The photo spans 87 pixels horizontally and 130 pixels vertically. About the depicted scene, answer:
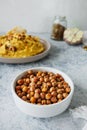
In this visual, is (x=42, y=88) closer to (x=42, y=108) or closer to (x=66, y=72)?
(x=42, y=108)

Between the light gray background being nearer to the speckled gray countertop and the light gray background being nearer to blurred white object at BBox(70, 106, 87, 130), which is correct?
the speckled gray countertop

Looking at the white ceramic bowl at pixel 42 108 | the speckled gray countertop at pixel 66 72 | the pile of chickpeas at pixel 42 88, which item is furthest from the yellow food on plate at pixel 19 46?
the white ceramic bowl at pixel 42 108

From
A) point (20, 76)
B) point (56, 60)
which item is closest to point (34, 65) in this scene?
point (56, 60)

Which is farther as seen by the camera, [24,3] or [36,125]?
[24,3]

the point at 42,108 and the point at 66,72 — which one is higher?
the point at 42,108

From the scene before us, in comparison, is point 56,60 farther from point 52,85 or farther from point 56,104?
point 56,104

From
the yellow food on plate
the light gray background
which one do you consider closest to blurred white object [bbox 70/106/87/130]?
the yellow food on plate

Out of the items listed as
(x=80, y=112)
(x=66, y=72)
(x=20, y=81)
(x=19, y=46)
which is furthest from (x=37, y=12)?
(x=80, y=112)
